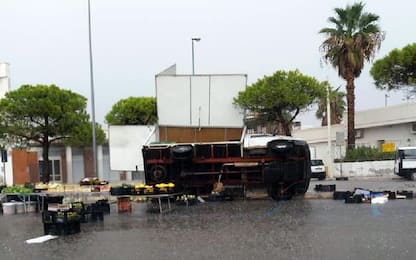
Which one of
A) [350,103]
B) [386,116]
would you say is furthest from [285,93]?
[386,116]

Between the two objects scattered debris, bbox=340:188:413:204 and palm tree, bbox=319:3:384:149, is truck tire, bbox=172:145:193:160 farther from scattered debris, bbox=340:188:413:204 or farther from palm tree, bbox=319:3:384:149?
palm tree, bbox=319:3:384:149

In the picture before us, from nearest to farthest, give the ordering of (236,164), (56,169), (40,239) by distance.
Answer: (40,239) → (236,164) → (56,169)

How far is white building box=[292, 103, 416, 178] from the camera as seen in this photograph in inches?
1617

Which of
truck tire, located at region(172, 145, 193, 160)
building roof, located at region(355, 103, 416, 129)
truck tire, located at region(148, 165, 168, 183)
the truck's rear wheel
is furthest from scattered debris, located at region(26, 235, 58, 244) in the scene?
building roof, located at region(355, 103, 416, 129)

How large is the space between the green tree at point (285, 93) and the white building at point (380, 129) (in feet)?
13.4

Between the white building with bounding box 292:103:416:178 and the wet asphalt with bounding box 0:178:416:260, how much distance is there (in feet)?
81.0

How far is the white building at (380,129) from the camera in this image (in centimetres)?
4106

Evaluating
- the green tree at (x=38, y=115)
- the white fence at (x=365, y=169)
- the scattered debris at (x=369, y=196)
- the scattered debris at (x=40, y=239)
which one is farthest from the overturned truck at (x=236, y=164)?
the white fence at (x=365, y=169)

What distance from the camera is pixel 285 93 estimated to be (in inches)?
1391

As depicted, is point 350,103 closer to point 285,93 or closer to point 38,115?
point 285,93

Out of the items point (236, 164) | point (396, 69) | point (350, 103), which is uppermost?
point (396, 69)

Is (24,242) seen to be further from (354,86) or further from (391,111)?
(391,111)

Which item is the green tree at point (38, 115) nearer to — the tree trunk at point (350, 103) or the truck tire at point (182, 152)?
the tree trunk at point (350, 103)

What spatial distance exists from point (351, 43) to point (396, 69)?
12.5 feet
